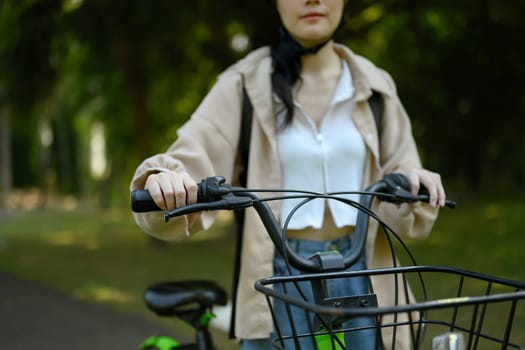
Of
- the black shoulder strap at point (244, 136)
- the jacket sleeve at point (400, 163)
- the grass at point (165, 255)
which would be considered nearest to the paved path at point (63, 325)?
the grass at point (165, 255)

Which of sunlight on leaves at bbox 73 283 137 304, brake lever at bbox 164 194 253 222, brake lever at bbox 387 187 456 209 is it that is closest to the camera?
brake lever at bbox 164 194 253 222

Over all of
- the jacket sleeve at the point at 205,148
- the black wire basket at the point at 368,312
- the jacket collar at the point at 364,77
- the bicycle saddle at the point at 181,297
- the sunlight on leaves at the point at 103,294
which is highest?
the jacket collar at the point at 364,77

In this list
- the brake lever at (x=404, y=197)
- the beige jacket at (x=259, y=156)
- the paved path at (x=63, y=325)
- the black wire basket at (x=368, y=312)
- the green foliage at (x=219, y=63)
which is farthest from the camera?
the green foliage at (x=219, y=63)

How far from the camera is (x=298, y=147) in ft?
7.55

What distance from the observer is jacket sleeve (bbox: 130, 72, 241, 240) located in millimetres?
2098

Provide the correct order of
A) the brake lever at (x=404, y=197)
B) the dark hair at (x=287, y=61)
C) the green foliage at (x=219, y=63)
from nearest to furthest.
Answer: the brake lever at (x=404, y=197) → the dark hair at (x=287, y=61) → the green foliage at (x=219, y=63)

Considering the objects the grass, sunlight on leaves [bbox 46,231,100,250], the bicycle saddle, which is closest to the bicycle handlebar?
the bicycle saddle

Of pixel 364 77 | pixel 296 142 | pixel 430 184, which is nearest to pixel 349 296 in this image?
pixel 430 184

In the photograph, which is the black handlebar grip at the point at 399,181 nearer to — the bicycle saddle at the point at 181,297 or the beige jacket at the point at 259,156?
the beige jacket at the point at 259,156

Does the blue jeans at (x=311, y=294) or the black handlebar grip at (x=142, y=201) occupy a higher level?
the black handlebar grip at (x=142, y=201)

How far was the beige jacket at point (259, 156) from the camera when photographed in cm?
226

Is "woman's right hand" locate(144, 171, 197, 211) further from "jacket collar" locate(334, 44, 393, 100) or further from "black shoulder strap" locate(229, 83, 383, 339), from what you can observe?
"jacket collar" locate(334, 44, 393, 100)

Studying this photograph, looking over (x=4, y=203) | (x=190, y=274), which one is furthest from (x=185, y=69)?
(x=4, y=203)

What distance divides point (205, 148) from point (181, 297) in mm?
821
